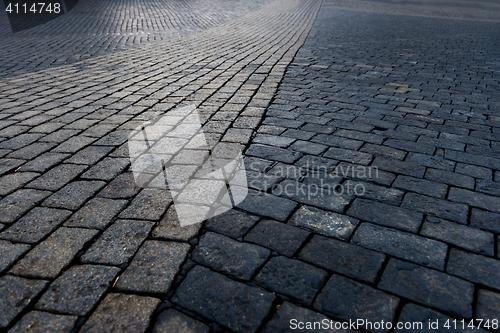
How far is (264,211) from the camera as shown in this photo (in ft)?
8.84

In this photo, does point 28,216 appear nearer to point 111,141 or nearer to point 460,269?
point 111,141

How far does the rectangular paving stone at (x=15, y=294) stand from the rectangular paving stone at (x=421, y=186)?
8.19 ft

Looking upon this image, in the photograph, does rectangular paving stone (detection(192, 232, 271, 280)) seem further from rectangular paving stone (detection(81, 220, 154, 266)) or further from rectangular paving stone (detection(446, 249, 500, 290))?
rectangular paving stone (detection(446, 249, 500, 290))

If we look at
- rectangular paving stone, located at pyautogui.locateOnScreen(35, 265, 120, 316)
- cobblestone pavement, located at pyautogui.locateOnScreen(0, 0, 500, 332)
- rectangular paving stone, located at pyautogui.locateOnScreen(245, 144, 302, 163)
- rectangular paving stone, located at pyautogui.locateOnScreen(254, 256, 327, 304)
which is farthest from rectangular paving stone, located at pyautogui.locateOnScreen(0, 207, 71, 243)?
rectangular paving stone, located at pyautogui.locateOnScreen(245, 144, 302, 163)

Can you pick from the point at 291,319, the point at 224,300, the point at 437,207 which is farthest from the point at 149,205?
the point at 437,207

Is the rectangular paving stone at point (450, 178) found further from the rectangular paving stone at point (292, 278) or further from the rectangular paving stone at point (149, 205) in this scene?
the rectangular paving stone at point (149, 205)

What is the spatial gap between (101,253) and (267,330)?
108 cm

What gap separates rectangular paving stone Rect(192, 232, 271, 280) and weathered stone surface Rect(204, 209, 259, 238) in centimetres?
7

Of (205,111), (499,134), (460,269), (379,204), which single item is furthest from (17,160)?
→ (499,134)

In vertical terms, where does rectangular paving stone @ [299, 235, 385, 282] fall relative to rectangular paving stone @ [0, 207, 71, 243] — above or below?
below

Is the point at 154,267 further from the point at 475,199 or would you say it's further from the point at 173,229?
the point at 475,199

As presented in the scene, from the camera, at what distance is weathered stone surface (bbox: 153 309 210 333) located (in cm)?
181

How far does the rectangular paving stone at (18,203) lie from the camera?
2635 millimetres

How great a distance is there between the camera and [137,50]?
27.8 feet
